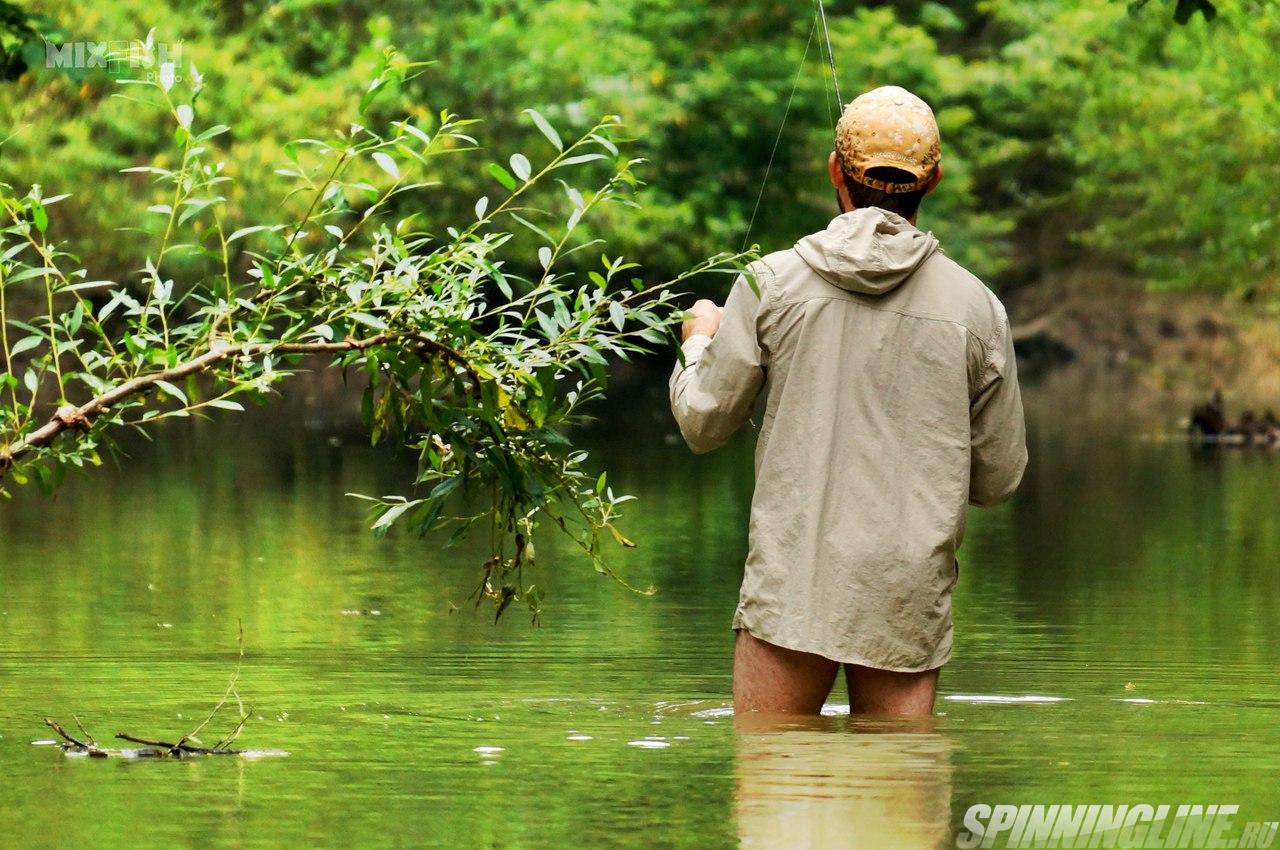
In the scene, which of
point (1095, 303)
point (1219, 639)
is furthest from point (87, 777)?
point (1095, 303)

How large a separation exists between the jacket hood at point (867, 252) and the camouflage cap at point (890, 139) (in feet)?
0.43

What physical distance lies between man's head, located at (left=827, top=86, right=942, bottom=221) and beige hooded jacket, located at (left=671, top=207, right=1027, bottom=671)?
0.37ft

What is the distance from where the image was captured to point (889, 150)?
5500mm

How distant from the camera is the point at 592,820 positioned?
16.0ft

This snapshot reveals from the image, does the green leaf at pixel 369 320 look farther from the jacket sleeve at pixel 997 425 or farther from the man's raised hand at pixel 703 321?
the jacket sleeve at pixel 997 425

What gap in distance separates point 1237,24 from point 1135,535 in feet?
57.8

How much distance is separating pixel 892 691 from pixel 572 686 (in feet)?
6.32

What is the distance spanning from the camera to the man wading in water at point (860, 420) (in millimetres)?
5363

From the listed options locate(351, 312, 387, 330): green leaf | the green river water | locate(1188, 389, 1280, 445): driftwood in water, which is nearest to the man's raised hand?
locate(351, 312, 387, 330): green leaf

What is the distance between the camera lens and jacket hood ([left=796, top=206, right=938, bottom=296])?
17.5 feet

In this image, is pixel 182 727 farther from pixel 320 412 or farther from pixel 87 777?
pixel 320 412

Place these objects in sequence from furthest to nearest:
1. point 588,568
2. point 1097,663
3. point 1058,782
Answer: point 588,568, point 1097,663, point 1058,782

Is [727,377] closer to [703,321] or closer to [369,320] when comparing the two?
[703,321]

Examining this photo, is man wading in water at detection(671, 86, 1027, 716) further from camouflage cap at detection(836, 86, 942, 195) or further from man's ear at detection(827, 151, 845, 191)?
man's ear at detection(827, 151, 845, 191)
